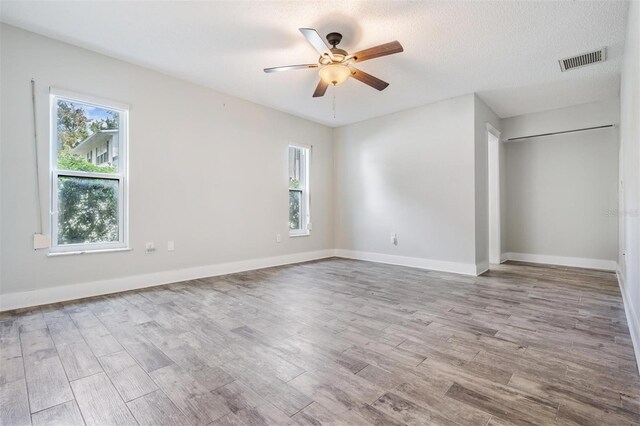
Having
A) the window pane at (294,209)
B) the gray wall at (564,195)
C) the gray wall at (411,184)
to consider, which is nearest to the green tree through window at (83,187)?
the window pane at (294,209)

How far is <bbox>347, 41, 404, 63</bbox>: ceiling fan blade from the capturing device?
2.61 metres

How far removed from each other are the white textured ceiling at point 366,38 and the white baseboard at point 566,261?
8.68 ft


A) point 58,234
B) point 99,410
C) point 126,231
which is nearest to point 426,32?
point 99,410

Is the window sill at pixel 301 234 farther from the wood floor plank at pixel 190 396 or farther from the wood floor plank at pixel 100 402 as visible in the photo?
the wood floor plank at pixel 100 402

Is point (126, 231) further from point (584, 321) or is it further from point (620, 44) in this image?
point (620, 44)

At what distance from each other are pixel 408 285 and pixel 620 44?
11.3ft

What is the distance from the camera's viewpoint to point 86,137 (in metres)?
3.37

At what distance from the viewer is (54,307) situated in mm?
2936

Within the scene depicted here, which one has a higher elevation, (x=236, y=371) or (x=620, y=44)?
(x=620, y=44)

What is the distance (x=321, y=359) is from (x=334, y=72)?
2671mm

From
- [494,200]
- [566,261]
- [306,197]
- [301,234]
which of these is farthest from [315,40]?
[566,261]

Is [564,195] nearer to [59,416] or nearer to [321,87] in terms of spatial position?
[321,87]

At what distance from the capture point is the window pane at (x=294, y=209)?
570cm

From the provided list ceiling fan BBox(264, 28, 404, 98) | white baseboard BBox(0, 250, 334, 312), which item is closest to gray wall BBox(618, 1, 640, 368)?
ceiling fan BBox(264, 28, 404, 98)
